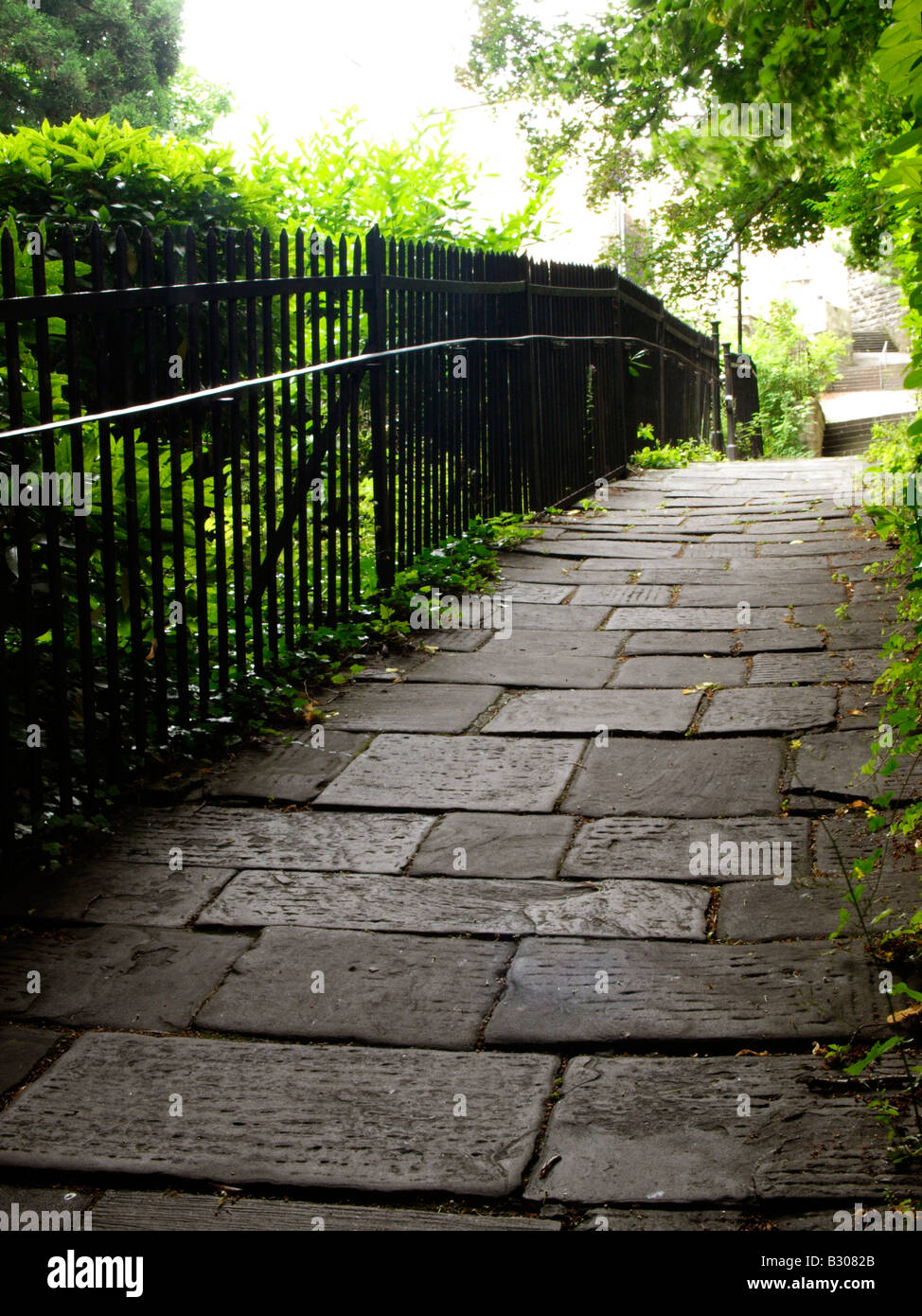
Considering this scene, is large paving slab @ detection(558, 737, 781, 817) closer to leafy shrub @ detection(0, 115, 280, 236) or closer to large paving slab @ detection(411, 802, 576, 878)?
large paving slab @ detection(411, 802, 576, 878)

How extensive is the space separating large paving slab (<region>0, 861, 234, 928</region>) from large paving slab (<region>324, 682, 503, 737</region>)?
1272 mm

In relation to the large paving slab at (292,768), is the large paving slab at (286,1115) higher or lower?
lower

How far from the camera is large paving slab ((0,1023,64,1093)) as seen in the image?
2.47 m

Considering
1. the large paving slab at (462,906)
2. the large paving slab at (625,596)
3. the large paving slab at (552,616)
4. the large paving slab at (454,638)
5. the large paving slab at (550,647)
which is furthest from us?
the large paving slab at (625,596)

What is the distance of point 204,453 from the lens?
455cm

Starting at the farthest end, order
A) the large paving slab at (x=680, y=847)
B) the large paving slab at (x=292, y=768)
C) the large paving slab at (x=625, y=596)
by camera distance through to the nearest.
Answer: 1. the large paving slab at (x=625, y=596)
2. the large paving slab at (x=292, y=768)
3. the large paving slab at (x=680, y=847)

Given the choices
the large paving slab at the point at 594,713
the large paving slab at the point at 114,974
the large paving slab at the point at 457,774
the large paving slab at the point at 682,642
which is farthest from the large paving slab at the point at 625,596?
the large paving slab at the point at 114,974

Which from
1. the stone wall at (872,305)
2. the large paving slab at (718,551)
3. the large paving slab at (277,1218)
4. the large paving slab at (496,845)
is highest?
the stone wall at (872,305)

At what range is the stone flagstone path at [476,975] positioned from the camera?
2109 millimetres

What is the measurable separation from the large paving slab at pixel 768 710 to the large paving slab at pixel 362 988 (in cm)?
170

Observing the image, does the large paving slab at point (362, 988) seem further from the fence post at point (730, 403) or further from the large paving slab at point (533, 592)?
the fence post at point (730, 403)

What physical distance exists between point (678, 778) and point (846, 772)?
0.51 metres

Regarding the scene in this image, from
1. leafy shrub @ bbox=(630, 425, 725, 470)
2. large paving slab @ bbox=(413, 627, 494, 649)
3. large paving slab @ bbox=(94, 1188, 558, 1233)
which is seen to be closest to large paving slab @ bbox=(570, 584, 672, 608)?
large paving slab @ bbox=(413, 627, 494, 649)
